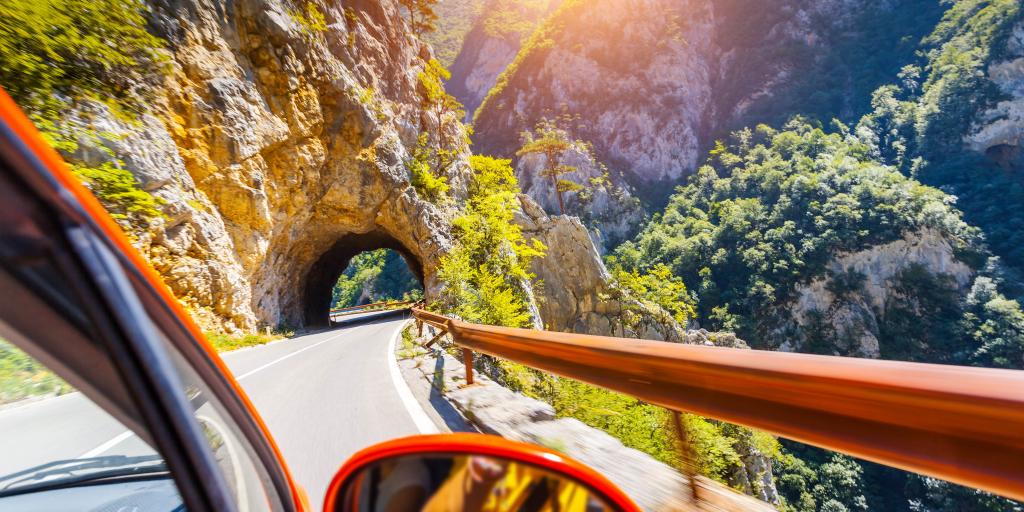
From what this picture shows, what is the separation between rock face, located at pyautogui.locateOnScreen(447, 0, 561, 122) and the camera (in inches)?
4259

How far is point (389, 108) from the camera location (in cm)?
2275

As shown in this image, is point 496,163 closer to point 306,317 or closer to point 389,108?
point 389,108

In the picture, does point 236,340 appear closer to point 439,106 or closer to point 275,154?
point 275,154

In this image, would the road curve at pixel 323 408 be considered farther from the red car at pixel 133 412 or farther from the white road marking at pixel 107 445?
the white road marking at pixel 107 445

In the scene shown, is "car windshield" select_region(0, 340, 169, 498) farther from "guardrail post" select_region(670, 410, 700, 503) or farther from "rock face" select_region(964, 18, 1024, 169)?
"rock face" select_region(964, 18, 1024, 169)

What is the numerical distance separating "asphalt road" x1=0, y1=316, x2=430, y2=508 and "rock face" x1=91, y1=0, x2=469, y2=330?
3977mm

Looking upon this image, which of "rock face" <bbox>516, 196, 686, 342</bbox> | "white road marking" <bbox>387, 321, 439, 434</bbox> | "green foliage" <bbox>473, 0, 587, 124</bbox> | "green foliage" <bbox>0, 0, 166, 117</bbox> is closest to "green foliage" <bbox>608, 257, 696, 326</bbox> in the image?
"rock face" <bbox>516, 196, 686, 342</bbox>

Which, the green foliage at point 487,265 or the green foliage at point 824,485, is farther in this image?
the green foliage at point 824,485

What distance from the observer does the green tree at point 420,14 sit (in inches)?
1168

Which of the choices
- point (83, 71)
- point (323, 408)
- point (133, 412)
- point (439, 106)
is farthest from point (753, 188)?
point (133, 412)

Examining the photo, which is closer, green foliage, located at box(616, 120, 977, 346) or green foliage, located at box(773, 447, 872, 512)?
green foliage, located at box(773, 447, 872, 512)

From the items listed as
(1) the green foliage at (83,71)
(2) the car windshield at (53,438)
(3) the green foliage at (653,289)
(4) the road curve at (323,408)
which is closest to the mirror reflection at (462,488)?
(2) the car windshield at (53,438)

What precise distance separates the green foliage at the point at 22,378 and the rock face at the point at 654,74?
7717cm

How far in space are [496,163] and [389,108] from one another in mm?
7828
